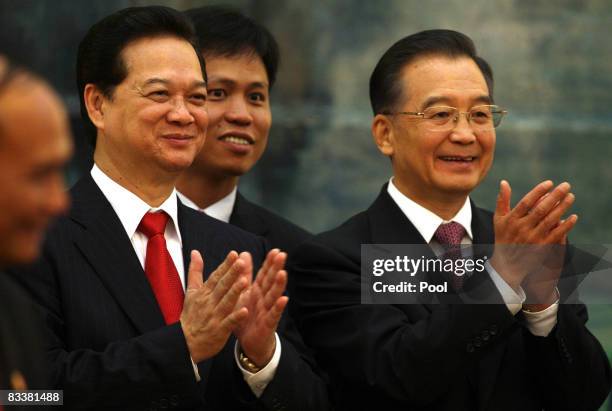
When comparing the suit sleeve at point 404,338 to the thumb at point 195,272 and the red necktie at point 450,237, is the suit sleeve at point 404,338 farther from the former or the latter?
the thumb at point 195,272

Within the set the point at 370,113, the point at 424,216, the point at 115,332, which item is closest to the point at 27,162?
the point at 115,332

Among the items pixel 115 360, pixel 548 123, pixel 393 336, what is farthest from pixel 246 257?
pixel 548 123

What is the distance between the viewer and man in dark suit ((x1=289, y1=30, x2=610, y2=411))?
313cm

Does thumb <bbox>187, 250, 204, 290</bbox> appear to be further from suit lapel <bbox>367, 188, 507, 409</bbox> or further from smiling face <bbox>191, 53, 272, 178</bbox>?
smiling face <bbox>191, 53, 272, 178</bbox>

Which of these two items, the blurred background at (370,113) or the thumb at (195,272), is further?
the blurred background at (370,113)

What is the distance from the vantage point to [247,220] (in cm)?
425

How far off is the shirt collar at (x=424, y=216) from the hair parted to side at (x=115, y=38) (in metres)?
0.80

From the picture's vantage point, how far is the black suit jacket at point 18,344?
196 cm

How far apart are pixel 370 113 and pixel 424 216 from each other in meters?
2.05

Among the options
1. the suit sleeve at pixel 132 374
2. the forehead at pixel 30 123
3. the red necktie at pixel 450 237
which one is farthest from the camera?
the red necktie at pixel 450 237

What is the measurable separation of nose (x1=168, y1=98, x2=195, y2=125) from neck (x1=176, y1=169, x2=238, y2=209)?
0.86 m

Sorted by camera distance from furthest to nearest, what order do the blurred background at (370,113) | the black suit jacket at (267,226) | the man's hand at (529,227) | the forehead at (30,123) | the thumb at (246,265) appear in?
the blurred background at (370,113) → the black suit jacket at (267,226) → the man's hand at (529,227) → the thumb at (246,265) → the forehead at (30,123)

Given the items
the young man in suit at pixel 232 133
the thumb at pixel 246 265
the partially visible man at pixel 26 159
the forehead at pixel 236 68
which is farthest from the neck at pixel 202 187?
the partially visible man at pixel 26 159

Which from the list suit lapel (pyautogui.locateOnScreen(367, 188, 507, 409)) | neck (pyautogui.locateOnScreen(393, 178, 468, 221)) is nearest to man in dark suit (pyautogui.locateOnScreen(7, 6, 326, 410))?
suit lapel (pyautogui.locateOnScreen(367, 188, 507, 409))
